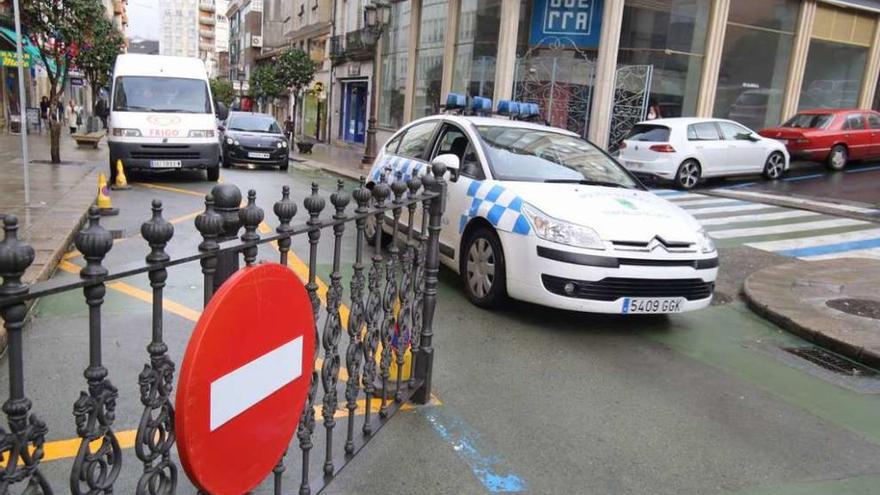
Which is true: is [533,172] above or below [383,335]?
above

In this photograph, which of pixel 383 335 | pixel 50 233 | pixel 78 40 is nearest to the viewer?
pixel 383 335

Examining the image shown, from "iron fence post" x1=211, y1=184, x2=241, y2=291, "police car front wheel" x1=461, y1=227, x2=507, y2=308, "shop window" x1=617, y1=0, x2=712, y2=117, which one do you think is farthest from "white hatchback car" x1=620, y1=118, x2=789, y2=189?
"iron fence post" x1=211, y1=184, x2=241, y2=291

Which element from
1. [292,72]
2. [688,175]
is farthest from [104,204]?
[292,72]

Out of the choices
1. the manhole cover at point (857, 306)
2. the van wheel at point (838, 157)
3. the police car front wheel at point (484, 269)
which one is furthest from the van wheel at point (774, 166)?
the police car front wheel at point (484, 269)

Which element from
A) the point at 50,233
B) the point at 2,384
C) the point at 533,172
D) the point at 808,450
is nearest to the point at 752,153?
the point at 533,172

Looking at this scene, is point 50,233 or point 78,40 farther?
point 78,40

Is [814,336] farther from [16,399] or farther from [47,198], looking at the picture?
[47,198]

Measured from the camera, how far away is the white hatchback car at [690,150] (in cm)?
1426

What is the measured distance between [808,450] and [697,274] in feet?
6.17

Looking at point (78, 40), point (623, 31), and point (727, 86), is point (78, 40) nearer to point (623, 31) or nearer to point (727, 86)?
point (623, 31)

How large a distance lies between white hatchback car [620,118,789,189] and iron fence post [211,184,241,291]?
1339 centimetres

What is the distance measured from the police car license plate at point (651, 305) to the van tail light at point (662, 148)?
9.65 meters

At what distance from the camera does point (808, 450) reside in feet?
12.1

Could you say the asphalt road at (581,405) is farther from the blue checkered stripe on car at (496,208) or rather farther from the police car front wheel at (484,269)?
the blue checkered stripe on car at (496,208)
